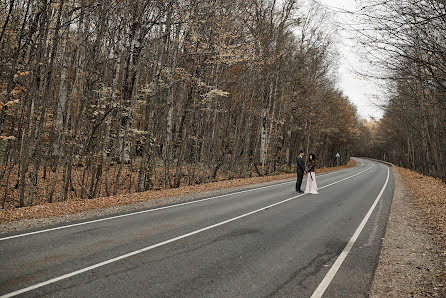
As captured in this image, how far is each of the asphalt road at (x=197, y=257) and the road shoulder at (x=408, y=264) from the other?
0.22 metres

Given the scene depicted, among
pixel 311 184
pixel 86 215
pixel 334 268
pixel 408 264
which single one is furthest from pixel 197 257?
pixel 311 184

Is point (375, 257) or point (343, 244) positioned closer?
point (375, 257)

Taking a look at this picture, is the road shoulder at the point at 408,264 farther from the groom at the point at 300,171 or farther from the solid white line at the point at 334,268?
the groom at the point at 300,171

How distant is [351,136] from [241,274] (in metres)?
51.0

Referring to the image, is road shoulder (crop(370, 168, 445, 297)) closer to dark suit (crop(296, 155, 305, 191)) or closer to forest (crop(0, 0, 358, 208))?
dark suit (crop(296, 155, 305, 191))

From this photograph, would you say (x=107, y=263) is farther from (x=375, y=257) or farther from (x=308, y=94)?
(x=308, y=94)

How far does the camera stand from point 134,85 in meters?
13.4

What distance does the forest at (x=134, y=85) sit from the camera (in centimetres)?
1180

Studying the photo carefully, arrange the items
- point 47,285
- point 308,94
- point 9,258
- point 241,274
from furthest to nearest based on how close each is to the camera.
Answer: point 308,94, point 9,258, point 241,274, point 47,285

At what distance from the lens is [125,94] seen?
46.1 feet

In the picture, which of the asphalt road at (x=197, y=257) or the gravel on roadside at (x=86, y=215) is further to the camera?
the gravel on roadside at (x=86, y=215)

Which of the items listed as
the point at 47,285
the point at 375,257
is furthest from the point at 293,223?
the point at 47,285

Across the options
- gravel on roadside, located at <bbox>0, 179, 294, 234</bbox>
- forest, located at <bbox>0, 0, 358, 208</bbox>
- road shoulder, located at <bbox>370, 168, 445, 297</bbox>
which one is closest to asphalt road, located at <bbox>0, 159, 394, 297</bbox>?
road shoulder, located at <bbox>370, 168, 445, 297</bbox>

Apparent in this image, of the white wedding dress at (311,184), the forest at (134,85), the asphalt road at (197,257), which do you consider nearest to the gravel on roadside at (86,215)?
the asphalt road at (197,257)
